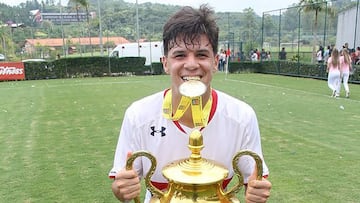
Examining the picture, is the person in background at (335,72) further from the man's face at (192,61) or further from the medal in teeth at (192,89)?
the medal in teeth at (192,89)

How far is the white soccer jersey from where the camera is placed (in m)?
1.72

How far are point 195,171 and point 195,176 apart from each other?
2cm

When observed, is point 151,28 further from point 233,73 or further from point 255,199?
point 255,199

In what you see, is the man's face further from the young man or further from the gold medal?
the gold medal

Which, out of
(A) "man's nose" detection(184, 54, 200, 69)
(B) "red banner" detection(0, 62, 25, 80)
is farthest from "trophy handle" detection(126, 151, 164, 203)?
(B) "red banner" detection(0, 62, 25, 80)

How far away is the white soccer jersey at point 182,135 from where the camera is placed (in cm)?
172

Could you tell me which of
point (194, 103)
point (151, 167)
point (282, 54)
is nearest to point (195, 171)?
point (151, 167)

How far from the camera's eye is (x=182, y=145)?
5.63 feet

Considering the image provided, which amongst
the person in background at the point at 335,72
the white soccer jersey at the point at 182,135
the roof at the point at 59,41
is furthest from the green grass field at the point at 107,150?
the roof at the point at 59,41

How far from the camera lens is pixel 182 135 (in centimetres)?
170

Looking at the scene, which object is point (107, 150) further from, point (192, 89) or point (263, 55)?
point (263, 55)

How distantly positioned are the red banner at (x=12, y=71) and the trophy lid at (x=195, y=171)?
25.5 meters

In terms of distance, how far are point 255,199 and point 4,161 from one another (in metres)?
5.75

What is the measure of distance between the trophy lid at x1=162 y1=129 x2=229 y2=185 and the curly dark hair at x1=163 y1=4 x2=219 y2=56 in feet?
1.39
